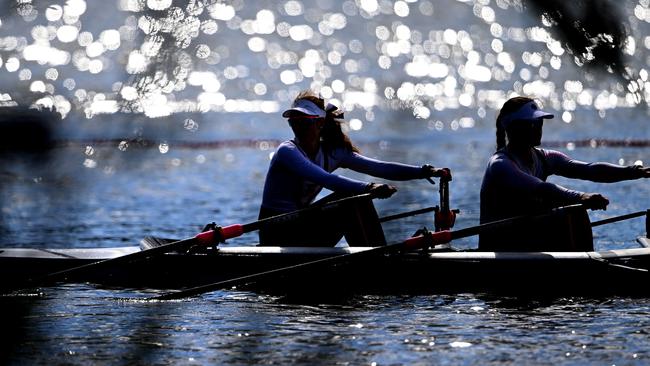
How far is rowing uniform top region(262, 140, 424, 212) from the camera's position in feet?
35.6

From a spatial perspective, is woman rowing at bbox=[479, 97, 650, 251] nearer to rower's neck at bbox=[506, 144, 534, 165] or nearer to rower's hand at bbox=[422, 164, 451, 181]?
rower's neck at bbox=[506, 144, 534, 165]

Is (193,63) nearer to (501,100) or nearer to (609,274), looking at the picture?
(609,274)

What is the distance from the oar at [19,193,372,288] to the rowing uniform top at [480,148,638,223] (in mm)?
1130

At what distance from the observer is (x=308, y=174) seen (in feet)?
35.6

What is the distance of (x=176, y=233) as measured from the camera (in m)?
19.6

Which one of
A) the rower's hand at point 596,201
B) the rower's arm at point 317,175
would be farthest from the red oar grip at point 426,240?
the rower's hand at point 596,201

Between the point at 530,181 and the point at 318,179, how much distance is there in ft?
6.55

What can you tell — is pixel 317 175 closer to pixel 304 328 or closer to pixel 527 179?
pixel 304 328

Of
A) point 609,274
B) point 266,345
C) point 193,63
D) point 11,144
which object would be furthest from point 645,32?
point 609,274

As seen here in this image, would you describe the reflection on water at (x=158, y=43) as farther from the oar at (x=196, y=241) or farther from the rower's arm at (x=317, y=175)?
the oar at (x=196, y=241)

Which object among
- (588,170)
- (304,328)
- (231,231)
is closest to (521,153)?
(588,170)

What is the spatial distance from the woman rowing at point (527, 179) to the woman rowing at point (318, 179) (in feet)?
3.18

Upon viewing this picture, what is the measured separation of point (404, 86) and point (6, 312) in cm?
4425

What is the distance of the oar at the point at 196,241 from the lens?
35.3ft
